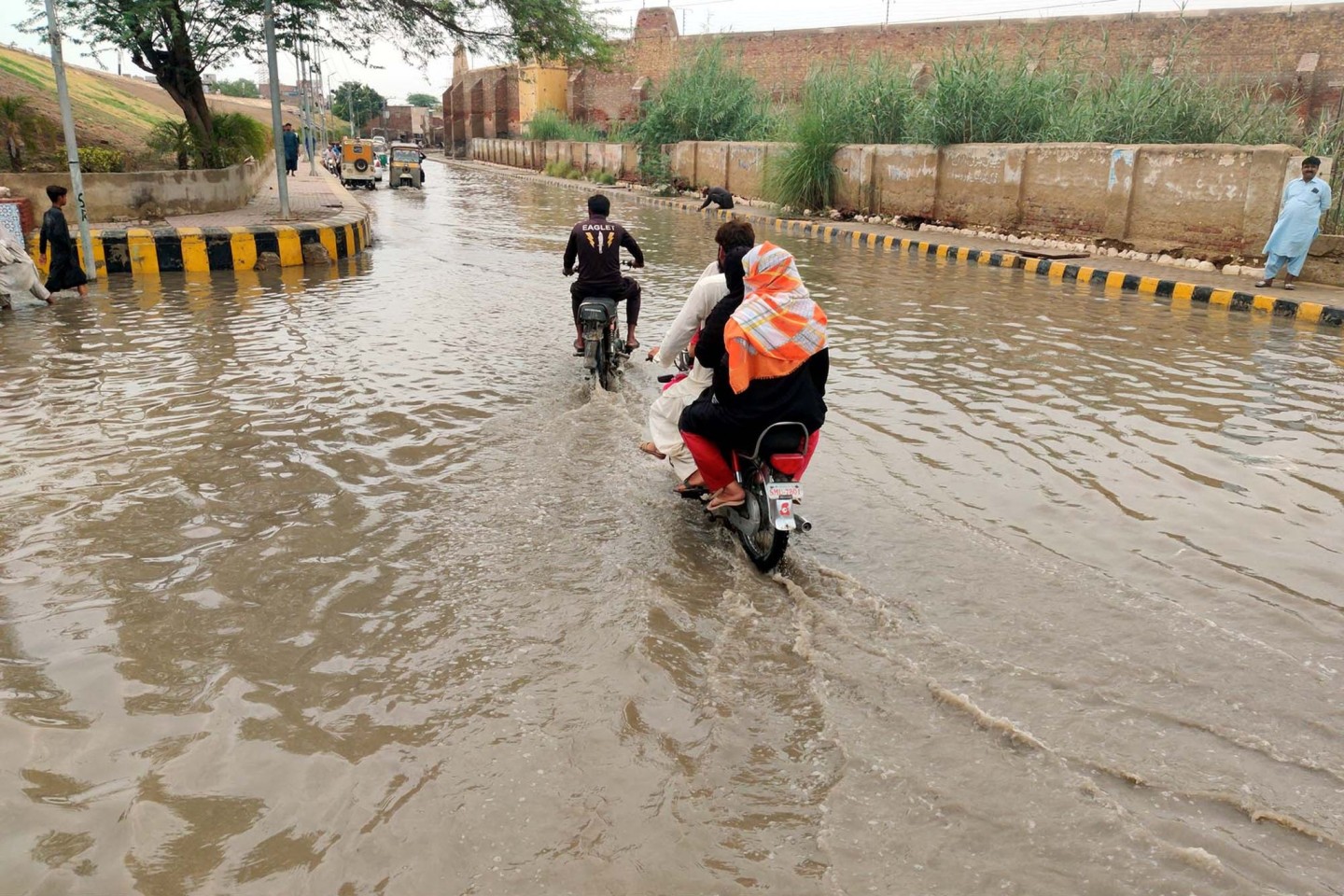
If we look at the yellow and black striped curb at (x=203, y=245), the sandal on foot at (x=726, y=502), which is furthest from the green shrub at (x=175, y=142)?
the sandal on foot at (x=726, y=502)

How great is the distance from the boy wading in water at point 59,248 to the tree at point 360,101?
86432mm

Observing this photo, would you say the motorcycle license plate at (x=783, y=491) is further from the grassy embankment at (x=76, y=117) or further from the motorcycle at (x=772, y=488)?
the grassy embankment at (x=76, y=117)

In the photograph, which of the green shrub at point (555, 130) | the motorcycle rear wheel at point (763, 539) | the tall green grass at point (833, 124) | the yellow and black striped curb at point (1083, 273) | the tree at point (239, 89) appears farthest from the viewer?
the tree at point (239, 89)

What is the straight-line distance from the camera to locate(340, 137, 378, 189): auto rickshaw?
33.9 m

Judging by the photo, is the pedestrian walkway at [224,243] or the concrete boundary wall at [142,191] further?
the concrete boundary wall at [142,191]

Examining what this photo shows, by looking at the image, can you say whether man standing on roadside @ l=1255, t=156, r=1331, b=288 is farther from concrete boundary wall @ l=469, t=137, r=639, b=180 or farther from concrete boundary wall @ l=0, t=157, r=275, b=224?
concrete boundary wall @ l=469, t=137, r=639, b=180

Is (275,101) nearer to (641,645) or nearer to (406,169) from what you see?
(641,645)

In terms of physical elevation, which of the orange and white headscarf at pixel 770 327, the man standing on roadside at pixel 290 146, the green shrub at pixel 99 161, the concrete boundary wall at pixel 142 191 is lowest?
the orange and white headscarf at pixel 770 327

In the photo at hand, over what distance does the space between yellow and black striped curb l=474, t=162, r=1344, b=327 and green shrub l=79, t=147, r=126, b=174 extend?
12.8 m

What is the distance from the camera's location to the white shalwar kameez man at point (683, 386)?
5.24m

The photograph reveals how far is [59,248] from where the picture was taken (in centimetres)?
1090

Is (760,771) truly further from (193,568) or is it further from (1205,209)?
(1205,209)

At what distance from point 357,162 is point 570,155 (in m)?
11.7

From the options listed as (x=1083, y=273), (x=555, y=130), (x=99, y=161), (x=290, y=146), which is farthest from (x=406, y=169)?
(x=1083, y=273)
